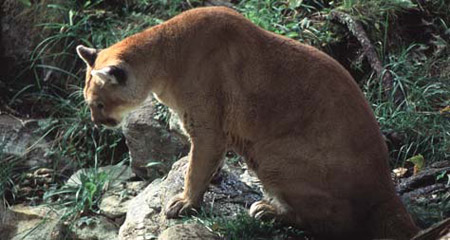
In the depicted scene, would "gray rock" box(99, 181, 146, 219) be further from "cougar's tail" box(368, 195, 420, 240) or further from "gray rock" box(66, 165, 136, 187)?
"cougar's tail" box(368, 195, 420, 240)

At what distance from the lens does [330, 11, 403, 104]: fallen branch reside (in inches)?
359

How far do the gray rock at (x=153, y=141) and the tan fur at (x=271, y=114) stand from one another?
1.67 metres

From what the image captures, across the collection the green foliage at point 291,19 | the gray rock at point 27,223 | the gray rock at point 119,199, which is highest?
the green foliage at point 291,19

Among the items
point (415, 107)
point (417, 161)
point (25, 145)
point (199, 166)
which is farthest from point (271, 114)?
point (25, 145)

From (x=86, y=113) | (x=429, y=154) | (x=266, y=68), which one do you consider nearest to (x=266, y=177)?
(x=266, y=68)

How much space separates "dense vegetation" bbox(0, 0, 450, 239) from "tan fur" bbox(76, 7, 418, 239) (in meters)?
2.03

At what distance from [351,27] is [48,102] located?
4.48m

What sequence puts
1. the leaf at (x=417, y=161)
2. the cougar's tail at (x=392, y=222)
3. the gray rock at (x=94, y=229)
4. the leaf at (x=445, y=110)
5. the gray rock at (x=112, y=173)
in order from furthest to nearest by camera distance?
the gray rock at (x=112, y=173) < the gray rock at (x=94, y=229) < the leaf at (x=445, y=110) < the leaf at (x=417, y=161) < the cougar's tail at (x=392, y=222)

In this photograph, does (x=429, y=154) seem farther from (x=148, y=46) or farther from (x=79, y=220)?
(x=79, y=220)

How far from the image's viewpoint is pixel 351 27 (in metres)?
9.62

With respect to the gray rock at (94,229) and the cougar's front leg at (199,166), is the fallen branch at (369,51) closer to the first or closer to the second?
the cougar's front leg at (199,166)

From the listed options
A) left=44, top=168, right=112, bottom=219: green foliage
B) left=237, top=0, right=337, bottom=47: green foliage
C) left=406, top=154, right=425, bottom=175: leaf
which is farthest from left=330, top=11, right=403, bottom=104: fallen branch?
Result: left=44, top=168, right=112, bottom=219: green foliage

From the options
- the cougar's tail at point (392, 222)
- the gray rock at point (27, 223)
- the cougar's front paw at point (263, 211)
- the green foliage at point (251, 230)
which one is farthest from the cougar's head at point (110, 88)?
the cougar's tail at point (392, 222)

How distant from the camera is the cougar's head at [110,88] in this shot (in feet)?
23.5
